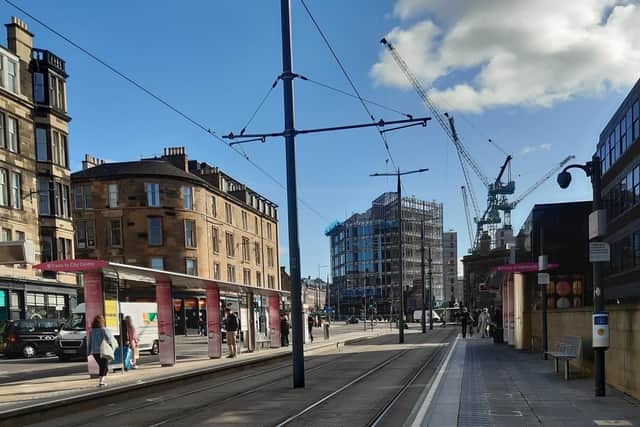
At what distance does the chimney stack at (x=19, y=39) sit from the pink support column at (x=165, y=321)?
25063mm

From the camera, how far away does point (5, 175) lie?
37312 mm

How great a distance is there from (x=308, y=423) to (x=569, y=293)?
3268 centimetres

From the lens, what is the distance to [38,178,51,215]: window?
41312 millimetres

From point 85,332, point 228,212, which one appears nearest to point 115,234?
point 228,212

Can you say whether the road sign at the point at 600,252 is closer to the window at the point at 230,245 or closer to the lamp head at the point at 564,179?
the lamp head at the point at 564,179

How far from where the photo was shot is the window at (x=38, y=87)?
135 feet

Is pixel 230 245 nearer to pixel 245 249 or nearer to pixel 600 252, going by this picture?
pixel 245 249

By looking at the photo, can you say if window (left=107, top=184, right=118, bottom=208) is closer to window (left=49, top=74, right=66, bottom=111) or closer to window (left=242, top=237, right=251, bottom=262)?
window (left=49, top=74, right=66, bottom=111)

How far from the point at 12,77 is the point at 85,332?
20.0m

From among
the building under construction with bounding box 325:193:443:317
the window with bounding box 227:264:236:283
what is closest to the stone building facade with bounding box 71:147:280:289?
the window with bounding box 227:264:236:283

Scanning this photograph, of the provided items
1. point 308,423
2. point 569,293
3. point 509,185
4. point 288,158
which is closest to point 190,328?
point 569,293

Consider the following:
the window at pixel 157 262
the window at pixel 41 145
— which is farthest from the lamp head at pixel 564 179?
the window at pixel 157 262

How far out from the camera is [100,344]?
15.6 meters

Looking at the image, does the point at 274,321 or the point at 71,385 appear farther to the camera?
the point at 274,321
